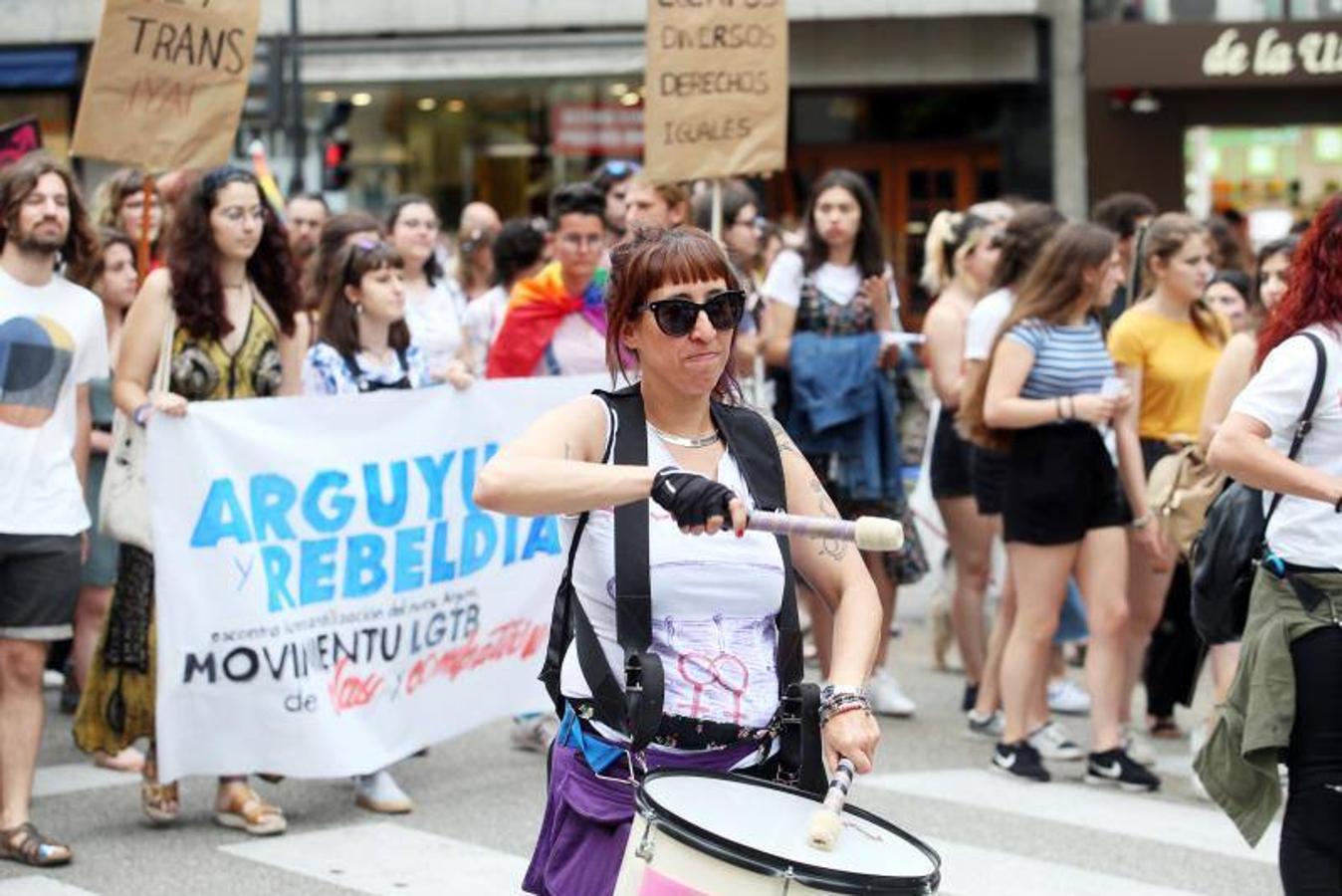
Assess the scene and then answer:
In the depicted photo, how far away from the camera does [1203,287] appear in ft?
29.2

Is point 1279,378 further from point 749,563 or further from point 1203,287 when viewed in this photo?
point 1203,287

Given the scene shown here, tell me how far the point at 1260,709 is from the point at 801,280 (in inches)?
176

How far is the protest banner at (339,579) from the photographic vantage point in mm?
7250

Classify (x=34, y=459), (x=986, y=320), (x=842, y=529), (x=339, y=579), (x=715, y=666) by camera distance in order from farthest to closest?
(x=986, y=320) → (x=339, y=579) → (x=34, y=459) → (x=715, y=666) → (x=842, y=529)

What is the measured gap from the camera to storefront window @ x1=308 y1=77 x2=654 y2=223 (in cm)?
2631

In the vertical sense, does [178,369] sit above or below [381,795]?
above

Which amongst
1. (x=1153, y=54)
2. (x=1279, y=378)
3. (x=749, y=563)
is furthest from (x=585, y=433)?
(x=1153, y=54)

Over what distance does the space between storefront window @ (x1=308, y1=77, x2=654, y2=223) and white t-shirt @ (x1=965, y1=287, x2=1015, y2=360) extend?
17.4 meters

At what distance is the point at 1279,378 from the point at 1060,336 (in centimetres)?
289

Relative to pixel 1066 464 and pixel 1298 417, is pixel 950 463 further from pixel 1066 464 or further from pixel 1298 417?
pixel 1298 417

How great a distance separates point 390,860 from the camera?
696 cm

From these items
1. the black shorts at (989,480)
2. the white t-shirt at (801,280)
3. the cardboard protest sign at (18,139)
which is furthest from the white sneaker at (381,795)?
the cardboard protest sign at (18,139)

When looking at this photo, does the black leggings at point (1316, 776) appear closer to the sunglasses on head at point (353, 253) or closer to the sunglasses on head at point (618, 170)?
the sunglasses on head at point (353, 253)

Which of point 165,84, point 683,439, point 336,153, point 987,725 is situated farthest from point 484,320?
point 336,153
